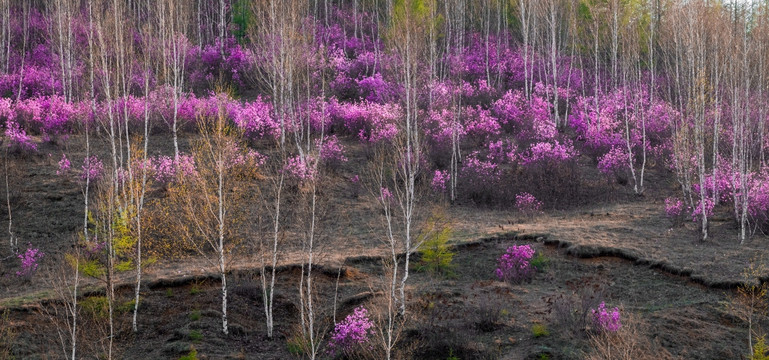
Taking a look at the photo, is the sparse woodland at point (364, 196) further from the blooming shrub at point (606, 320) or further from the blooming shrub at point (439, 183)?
the blooming shrub at point (439, 183)

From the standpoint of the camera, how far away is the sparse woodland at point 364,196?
37.9 ft

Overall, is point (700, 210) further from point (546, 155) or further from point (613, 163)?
point (546, 155)

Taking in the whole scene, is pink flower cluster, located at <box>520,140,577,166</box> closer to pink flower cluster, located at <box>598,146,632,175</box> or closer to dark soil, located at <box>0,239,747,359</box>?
pink flower cluster, located at <box>598,146,632,175</box>

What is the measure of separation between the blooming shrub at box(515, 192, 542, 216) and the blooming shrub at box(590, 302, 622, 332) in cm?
850

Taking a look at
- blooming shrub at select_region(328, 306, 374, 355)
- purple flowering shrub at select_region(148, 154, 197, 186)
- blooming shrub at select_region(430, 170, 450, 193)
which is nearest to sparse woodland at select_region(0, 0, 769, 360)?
blooming shrub at select_region(328, 306, 374, 355)

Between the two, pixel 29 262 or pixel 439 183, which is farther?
pixel 439 183

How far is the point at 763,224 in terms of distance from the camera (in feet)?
53.1

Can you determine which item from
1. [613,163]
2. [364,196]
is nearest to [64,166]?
[364,196]

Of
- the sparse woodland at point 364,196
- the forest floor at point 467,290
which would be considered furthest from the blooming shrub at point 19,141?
the forest floor at point 467,290

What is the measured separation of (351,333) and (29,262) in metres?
9.01

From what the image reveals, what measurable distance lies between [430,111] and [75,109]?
47.2 feet

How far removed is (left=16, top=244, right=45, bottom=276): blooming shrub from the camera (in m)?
14.9

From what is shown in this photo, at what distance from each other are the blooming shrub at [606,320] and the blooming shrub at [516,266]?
10.3 feet

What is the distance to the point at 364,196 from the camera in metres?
21.2
